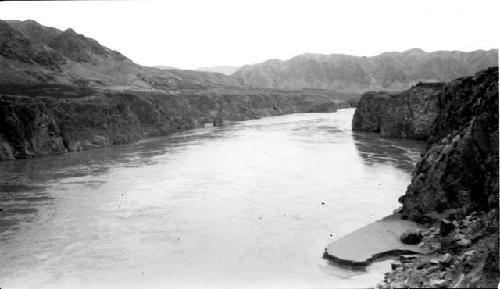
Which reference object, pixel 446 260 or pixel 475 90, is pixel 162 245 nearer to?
pixel 446 260

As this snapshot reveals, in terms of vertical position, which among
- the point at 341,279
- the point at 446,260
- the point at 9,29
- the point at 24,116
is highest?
the point at 9,29

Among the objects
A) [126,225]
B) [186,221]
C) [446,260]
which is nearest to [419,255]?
[446,260]

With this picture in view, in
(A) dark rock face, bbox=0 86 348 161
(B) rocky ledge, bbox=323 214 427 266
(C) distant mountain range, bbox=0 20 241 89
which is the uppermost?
(C) distant mountain range, bbox=0 20 241 89

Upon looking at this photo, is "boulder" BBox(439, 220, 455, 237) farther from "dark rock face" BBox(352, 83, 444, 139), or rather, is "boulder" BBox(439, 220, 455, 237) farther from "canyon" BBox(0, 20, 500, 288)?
"dark rock face" BBox(352, 83, 444, 139)

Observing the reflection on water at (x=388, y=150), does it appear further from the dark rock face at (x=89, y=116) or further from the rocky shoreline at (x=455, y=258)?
the dark rock face at (x=89, y=116)

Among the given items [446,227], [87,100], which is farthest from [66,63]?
[446,227]

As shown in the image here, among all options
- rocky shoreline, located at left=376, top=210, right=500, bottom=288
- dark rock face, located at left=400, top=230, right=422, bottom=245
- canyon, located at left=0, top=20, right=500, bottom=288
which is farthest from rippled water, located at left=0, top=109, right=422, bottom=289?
canyon, located at left=0, top=20, right=500, bottom=288
